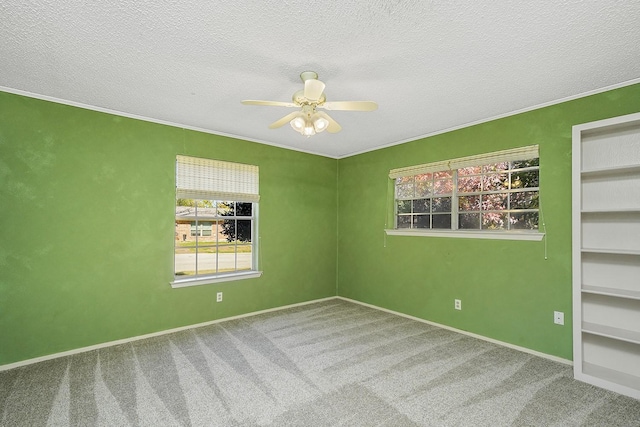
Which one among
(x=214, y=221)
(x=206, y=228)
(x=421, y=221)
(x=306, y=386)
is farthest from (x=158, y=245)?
(x=421, y=221)

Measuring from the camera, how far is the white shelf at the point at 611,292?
2.41 meters

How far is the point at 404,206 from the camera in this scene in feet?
15.0

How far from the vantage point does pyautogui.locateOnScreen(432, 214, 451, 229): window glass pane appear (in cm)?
403

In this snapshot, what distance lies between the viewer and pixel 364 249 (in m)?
4.96

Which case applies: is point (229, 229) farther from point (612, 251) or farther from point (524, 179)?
point (612, 251)

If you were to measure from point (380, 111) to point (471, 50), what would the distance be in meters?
1.23

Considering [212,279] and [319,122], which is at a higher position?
[319,122]

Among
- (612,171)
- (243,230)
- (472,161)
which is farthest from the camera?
(243,230)

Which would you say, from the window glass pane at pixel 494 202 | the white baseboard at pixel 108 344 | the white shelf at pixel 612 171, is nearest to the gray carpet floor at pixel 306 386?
the white baseboard at pixel 108 344

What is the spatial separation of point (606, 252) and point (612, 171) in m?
0.72

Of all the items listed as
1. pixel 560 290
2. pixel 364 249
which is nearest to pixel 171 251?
pixel 364 249

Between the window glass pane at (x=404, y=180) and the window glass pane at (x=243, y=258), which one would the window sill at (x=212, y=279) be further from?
the window glass pane at (x=404, y=180)

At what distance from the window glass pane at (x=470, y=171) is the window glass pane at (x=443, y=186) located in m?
0.16

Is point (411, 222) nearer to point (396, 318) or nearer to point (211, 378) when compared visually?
point (396, 318)
